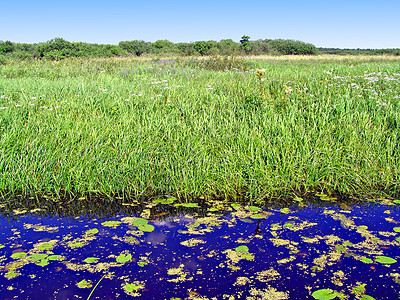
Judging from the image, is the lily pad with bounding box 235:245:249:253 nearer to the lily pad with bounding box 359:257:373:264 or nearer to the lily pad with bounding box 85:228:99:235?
the lily pad with bounding box 359:257:373:264

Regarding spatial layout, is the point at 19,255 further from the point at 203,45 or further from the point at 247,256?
the point at 203,45

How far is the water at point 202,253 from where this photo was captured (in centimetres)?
232

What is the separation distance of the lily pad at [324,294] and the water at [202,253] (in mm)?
44

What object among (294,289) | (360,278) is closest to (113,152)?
(294,289)

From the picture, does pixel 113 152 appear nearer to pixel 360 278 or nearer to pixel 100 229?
pixel 100 229

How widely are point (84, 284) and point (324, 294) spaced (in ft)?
5.46

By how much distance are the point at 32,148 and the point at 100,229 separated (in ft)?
6.19

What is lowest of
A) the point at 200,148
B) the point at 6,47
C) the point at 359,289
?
the point at 359,289

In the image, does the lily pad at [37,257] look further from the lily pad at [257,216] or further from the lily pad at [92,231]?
the lily pad at [257,216]

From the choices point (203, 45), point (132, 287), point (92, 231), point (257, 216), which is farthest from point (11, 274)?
point (203, 45)

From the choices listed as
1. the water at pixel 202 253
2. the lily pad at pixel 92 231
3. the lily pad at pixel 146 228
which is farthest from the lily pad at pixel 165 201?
the lily pad at pixel 92 231

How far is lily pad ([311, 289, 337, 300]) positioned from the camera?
7.24ft

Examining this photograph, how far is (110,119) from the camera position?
5.18 m

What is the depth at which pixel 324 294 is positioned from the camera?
223 centimetres
